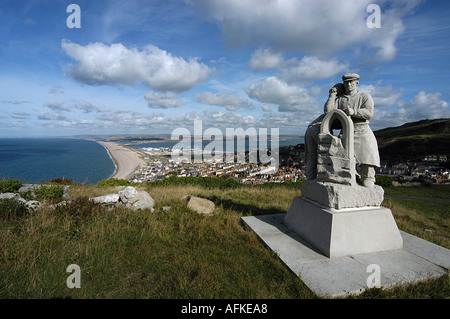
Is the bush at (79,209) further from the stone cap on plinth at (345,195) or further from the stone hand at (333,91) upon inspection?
the stone hand at (333,91)

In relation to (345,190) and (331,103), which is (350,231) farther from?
(331,103)

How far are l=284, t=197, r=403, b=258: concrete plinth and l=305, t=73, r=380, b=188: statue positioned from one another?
0.70m

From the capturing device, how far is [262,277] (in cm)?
277

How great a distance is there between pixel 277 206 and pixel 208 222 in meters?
3.10

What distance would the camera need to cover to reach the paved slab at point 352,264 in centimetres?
254

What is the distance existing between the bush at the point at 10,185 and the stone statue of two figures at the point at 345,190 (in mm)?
9667

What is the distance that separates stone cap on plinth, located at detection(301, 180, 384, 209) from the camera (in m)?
3.42

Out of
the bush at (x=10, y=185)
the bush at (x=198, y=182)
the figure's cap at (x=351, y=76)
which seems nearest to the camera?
the figure's cap at (x=351, y=76)

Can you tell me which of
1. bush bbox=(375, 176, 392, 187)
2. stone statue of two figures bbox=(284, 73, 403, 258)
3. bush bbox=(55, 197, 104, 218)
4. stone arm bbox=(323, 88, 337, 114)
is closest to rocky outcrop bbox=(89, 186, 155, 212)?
bush bbox=(55, 197, 104, 218)

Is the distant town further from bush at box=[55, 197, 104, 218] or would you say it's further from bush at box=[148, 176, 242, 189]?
bush at box=[55, 197, 104, 218]

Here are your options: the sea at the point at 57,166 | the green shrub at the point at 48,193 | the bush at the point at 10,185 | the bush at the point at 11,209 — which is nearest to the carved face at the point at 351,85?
the bush at the point at 11,209

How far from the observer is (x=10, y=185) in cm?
709
